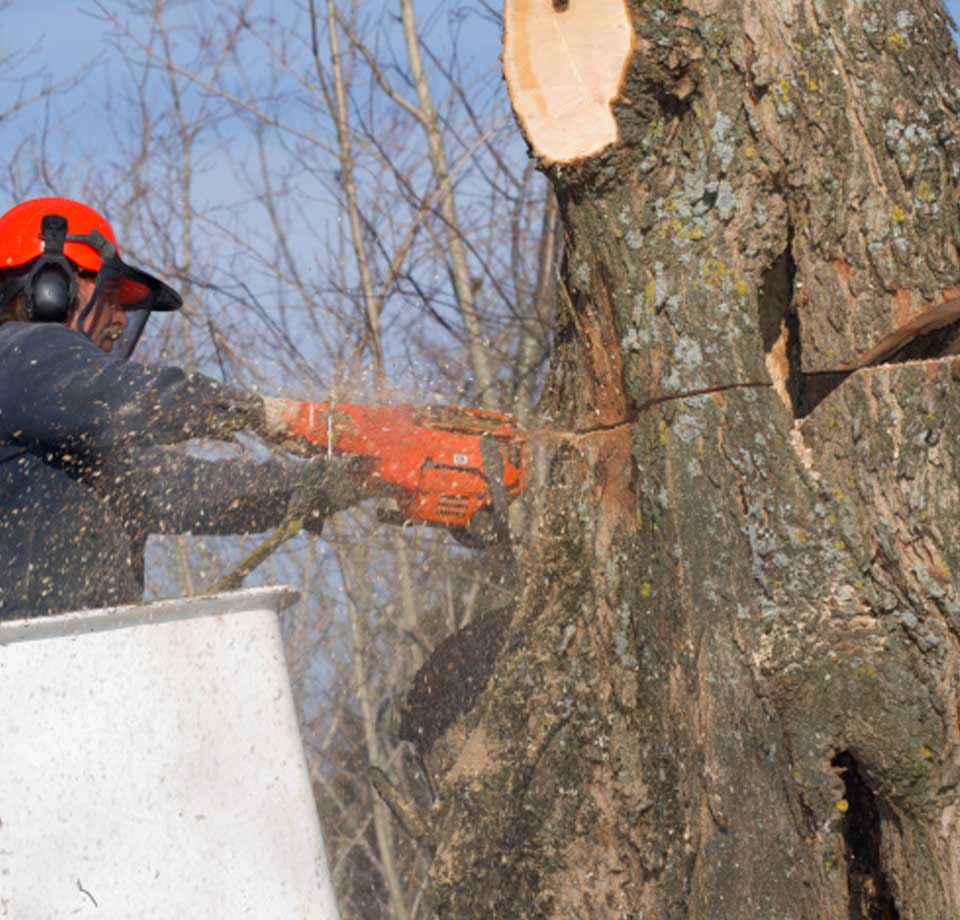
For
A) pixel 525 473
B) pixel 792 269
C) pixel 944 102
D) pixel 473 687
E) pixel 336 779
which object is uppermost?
pixel 944 102

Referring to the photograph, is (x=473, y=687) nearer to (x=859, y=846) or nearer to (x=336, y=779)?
(x=859, y=846)

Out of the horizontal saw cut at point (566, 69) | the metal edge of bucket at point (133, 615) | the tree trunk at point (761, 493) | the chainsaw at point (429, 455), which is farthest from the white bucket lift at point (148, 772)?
the horizontal saw cut at point (566, 69)

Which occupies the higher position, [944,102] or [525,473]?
[944,102]

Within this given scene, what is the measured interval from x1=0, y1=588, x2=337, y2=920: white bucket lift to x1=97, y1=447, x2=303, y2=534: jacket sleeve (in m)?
0.93

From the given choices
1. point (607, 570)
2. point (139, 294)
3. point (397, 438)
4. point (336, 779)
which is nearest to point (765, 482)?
point (607, 570)

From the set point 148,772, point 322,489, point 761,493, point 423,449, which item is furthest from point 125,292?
point 761,493

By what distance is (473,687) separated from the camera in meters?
3.31

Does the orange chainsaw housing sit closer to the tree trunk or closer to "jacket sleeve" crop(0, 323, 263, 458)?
"jacket sleeve" crop(0, 323, 263, 458)

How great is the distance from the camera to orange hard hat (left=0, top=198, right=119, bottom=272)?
113 inches

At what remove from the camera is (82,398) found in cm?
262

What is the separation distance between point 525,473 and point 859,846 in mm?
1294

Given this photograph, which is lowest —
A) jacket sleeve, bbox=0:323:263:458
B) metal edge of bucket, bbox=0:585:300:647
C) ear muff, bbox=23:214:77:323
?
→ metal edge of bucket, bbox=0:585:300:647

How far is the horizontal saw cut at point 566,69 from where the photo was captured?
233cm

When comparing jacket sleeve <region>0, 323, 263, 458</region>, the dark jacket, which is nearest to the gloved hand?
the dark jacket
